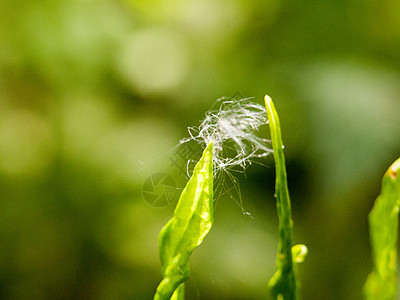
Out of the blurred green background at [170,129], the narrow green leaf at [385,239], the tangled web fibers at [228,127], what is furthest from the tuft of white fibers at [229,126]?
the blurred green background at [170,129]

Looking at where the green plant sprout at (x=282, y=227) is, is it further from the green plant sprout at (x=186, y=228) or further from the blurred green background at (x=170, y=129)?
the blurred green background at (x=170, y=129)

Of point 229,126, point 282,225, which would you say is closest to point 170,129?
point 229,126

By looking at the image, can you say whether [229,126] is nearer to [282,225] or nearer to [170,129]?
[282,225]

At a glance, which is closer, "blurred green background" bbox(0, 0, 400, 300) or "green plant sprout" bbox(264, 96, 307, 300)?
"green plant sprout" bbox(264, 96, 307, 300)

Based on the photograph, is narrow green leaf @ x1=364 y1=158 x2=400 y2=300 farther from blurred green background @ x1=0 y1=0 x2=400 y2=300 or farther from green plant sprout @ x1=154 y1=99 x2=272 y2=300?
blurred green background @ x1=0 y1=0 x2=400 y2=300

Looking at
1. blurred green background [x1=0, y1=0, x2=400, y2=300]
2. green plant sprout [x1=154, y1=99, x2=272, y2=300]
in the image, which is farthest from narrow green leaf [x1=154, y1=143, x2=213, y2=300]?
blurred green background [x1=0, y1=0, x2=400, y2=300]

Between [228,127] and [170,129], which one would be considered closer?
[228,127]

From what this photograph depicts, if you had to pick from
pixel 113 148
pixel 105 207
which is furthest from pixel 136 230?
pixel 113 148
